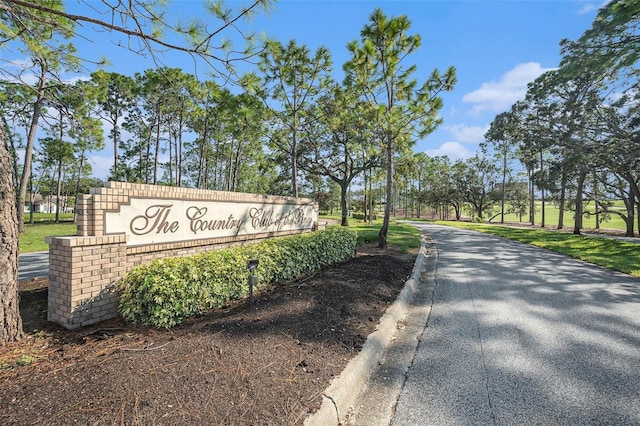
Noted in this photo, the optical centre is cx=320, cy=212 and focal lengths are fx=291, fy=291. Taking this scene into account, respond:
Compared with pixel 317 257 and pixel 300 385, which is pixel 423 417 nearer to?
pixel 300 385

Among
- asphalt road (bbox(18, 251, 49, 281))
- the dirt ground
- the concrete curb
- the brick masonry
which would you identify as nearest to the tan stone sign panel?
the brick masonry

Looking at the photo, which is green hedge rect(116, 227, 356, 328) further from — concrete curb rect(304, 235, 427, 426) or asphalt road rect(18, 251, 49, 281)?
asphalt road rect(18, 251, 49, 281)

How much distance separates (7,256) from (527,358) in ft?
16.2

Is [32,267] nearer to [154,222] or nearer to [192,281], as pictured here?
[154,222]

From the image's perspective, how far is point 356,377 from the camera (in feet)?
8.02

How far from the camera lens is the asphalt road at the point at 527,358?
6.90ft

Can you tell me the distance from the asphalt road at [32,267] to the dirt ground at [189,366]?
3.02m

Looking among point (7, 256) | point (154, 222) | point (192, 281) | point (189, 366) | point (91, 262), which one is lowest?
point (189, 366)

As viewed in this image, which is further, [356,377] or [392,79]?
[392,79]

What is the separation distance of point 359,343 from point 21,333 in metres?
3.25

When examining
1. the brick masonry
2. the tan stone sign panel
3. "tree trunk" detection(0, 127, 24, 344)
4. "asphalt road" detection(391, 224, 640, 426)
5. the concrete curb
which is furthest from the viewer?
the tan stone sign panel

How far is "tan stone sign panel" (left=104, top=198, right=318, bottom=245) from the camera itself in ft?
12.3

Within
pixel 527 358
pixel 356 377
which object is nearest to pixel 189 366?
pixel 356 377

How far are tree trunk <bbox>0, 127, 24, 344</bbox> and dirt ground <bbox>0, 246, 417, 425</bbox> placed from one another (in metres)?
0.18
